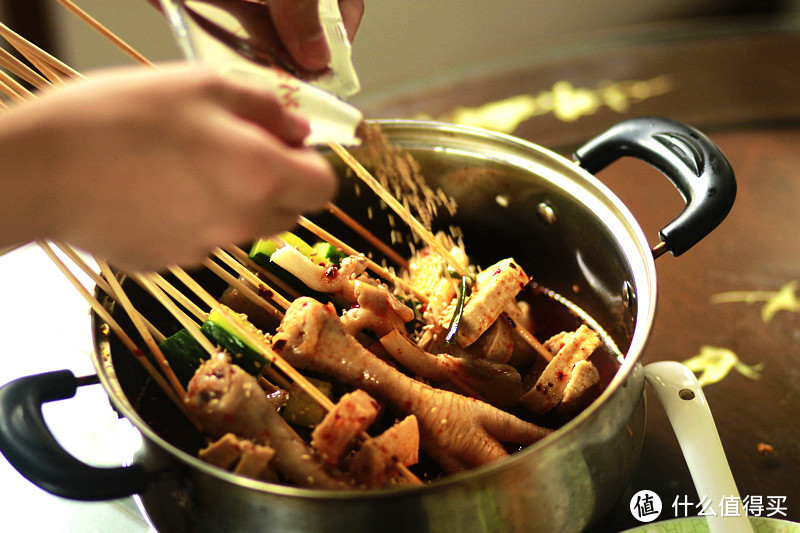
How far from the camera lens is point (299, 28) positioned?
101 centimetres

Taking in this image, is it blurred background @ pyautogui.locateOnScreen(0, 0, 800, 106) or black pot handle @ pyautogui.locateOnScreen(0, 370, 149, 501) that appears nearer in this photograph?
black pot handle @ pyautogui.locateOnScreen(0, 370, 149, 501)

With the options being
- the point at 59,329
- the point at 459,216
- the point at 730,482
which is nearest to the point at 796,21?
the point at 459,216

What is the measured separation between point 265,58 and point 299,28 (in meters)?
0.07

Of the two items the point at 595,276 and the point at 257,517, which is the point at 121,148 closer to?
the point at 257,517

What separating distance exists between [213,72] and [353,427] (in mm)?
505

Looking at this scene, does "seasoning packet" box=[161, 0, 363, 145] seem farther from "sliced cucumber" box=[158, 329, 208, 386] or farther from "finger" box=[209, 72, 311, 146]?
"sliced cucumber" box=[158, 329, 208, 386]

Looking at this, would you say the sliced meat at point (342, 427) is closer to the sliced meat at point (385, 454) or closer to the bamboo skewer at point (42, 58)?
the sliced meat at point (385, 454)

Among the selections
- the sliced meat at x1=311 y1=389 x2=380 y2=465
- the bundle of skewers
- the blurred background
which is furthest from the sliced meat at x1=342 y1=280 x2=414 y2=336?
the blurred background

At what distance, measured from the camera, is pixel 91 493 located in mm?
896

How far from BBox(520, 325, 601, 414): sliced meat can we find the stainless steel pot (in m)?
0.10

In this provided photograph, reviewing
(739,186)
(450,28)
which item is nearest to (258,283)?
(739,186)

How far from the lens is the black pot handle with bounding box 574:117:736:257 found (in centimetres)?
117

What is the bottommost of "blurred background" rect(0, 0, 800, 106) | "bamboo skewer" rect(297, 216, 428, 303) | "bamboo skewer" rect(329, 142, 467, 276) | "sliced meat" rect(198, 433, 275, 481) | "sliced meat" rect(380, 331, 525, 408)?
"sliced meat" rect(198, 433, 275, 481)

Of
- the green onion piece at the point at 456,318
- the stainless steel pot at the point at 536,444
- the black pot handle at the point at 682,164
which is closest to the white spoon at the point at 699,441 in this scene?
the stainless steel pot at the point at 536,444
